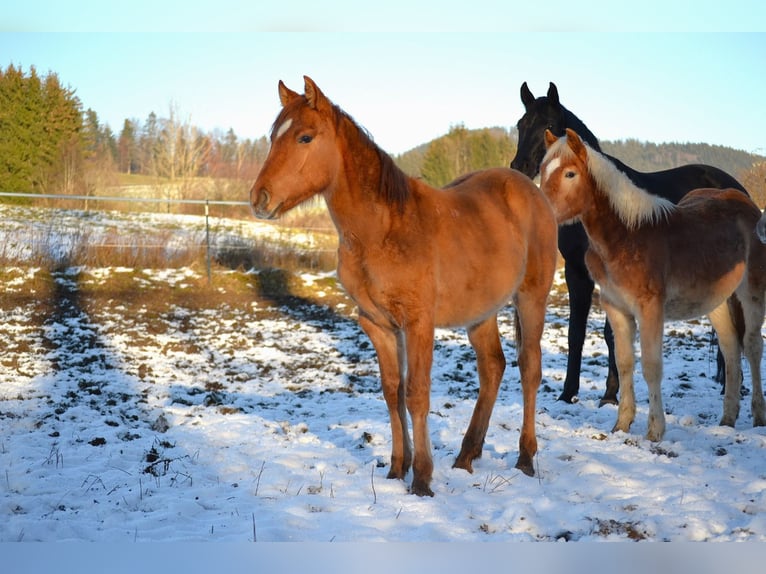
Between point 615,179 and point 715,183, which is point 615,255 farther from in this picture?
point 715,183

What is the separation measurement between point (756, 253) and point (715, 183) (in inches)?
70.7

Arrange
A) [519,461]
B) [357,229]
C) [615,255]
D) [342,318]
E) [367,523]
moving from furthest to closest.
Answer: [342,318] → [615,255] → [519,461] → [357,229] → [367,523]

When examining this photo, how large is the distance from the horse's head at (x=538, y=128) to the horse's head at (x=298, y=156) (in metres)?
3.42

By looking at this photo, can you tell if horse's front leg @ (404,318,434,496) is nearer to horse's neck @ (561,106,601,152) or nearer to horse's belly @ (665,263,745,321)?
horse's belly @ (665,263,745,321)

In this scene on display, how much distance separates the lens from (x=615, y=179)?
18.2 ft

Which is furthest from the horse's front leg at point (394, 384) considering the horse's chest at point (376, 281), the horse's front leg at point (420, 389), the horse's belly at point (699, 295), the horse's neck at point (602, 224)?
the horse's belly at point (699, 295)

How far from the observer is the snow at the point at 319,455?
346 centimetres

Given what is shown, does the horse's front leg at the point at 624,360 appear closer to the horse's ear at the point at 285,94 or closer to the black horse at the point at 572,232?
the black horse at the point at 572,232

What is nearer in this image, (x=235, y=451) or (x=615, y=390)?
(x=235, y=451)

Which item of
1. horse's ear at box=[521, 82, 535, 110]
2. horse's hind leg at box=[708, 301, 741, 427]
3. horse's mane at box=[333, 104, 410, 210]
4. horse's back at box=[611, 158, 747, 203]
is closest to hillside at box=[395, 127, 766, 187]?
horse's back at box=[611, 158, 747, 203]

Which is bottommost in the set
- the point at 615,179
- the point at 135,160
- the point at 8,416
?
the point at 8,416

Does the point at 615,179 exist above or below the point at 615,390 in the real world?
above

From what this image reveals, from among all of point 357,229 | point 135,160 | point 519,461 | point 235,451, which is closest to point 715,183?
point 519,461

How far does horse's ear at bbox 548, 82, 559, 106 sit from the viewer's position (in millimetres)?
6816
